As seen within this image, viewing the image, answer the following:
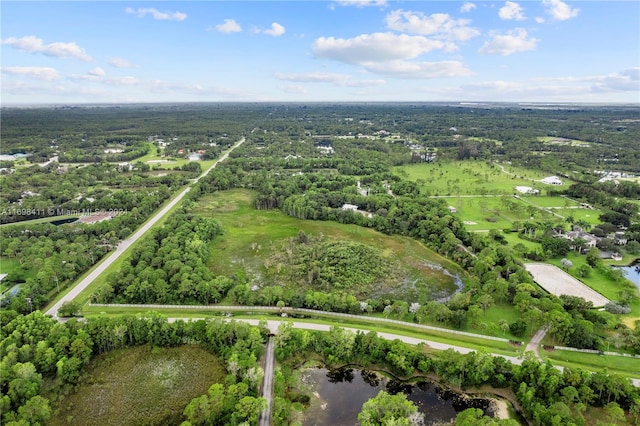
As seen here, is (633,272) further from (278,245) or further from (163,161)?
(163,161)

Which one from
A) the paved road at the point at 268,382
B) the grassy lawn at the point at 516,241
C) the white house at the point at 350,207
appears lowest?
the paved road at the point at 268,382

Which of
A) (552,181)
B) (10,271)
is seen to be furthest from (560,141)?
(10,271)

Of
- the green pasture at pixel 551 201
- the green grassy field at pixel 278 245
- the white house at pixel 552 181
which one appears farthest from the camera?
the white house at pixel 552 181

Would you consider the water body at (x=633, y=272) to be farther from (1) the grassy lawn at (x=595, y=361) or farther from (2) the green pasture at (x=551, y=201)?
(2) the green pasture at (x=551, y=201)

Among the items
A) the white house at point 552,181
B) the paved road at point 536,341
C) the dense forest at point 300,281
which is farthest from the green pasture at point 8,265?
the white house at point 552,181

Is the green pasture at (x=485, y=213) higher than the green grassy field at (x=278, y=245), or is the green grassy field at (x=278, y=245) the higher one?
the green pasture at (x=485, y=213)

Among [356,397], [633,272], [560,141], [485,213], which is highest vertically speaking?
[560,141]

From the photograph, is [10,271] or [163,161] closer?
[10,271]
